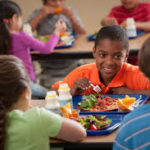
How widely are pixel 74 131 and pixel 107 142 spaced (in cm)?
14

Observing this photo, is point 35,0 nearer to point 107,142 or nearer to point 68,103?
point 68,103

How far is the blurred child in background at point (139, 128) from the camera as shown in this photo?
4.90 feet

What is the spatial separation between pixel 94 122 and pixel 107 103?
320mm

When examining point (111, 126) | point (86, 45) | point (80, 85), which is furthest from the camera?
point (86, 45)

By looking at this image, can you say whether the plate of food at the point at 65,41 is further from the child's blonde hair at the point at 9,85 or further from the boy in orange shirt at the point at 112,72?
the child's blonde hair at the point at 9,85

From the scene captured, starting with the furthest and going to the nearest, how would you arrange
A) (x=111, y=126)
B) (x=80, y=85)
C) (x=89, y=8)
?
(x=89, y=8) → (x=80, y=85) → (x=111, y=126)

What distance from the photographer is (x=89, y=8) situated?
5445mm

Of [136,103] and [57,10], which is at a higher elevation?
[57,10]

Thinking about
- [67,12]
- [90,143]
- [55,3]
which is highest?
[55,3]

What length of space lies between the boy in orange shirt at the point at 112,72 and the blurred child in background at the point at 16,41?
957 mm

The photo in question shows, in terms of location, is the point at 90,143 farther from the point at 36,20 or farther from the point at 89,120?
the point at 36,20

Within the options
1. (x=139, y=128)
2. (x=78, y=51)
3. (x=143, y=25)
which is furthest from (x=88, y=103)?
(x=143, y=25)

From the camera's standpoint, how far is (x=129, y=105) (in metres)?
2.03

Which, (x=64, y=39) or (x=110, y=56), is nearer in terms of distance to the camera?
(x=110, y=56)
